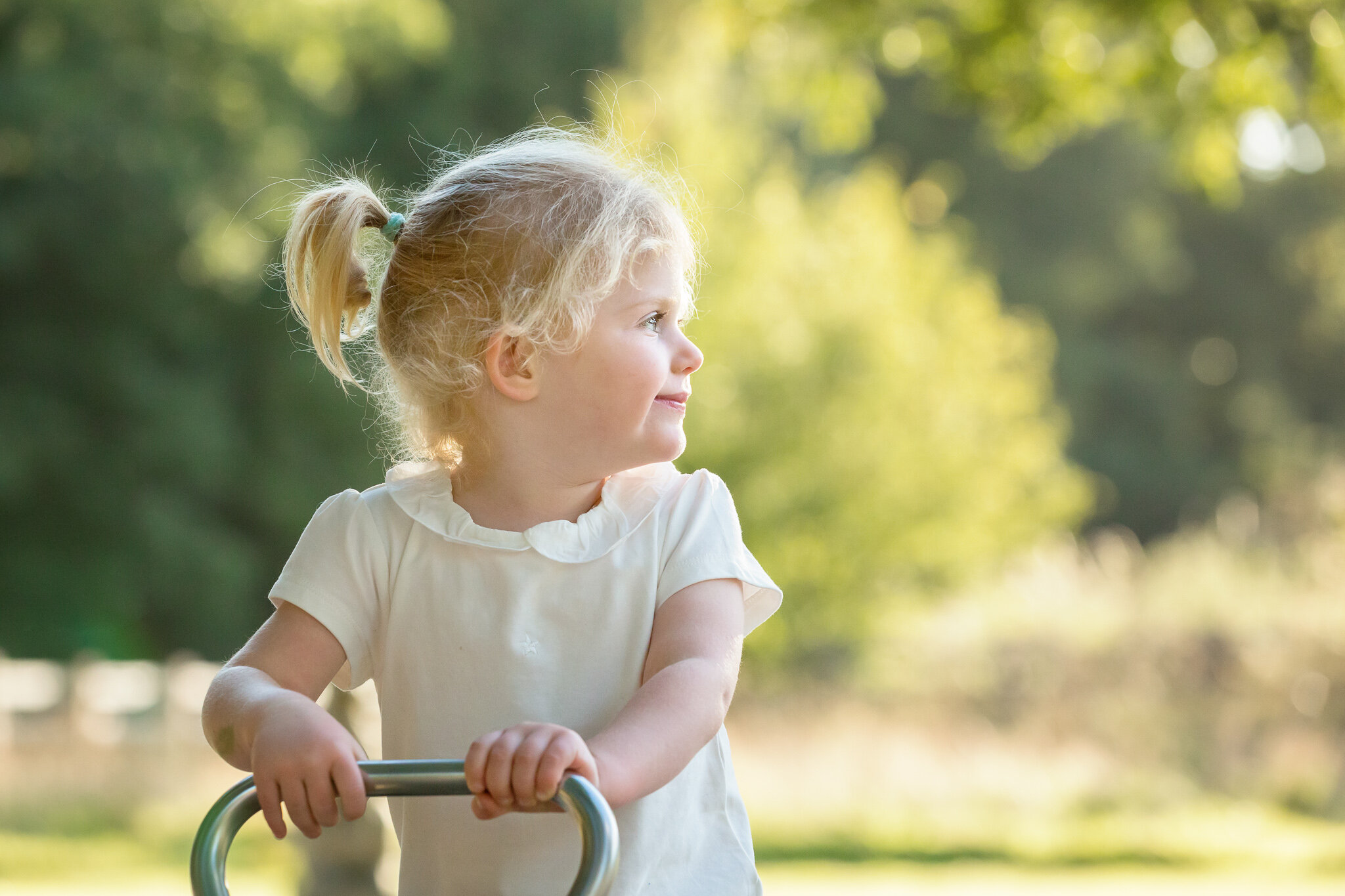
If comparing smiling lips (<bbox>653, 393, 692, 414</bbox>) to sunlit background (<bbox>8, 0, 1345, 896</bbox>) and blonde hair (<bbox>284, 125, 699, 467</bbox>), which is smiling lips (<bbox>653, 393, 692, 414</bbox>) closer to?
blonde hair (<bbox>284, 125, 699, 467</bbox>)

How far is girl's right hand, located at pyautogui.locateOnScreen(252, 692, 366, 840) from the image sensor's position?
128 centimetres

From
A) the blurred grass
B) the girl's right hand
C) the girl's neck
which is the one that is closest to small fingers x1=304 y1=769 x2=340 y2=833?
the girl's right hand

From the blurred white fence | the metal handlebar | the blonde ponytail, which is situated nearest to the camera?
the metal handlebar

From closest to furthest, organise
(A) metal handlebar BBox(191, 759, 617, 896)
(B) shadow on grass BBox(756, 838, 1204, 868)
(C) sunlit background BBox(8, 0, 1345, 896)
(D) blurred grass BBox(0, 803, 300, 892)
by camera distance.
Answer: (A) metal handlebar BBox(191, 759, 617, 896) → (C) sunlit background BBox(8, 0, 1345, 896) → (D) blurred grass BBox(0, 803, 300, 892) → (B) shadow on grass BBox(756, 838, 1204, 868)

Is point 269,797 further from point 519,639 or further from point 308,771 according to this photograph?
point 519,639

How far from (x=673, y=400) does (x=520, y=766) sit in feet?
1.86

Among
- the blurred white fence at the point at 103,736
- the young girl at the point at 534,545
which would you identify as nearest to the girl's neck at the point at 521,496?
the young girl at the point at 534,545

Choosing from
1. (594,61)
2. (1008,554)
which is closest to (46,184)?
(594,61)

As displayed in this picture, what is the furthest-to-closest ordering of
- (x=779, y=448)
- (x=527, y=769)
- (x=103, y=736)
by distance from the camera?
1. (x=779, y=448)
2. (x=103, y=736)
3. (x=527, y=769)

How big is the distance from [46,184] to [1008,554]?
11.6 m

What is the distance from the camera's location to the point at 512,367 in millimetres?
1635

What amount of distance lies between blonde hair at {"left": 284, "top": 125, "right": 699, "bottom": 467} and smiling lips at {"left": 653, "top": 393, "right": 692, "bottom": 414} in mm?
117

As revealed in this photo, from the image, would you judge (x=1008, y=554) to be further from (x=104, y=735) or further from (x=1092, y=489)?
(x=104, y=735)

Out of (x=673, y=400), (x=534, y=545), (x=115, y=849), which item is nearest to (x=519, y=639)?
(x=534, y=545)
